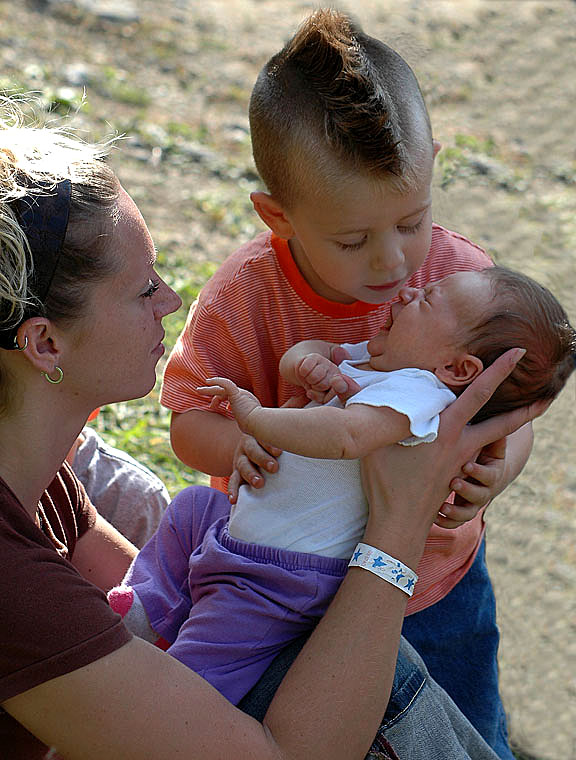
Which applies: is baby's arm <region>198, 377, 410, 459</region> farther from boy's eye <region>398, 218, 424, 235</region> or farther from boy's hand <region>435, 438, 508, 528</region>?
boy's eye <region>398, 218, 424, 235</region>

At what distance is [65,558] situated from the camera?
212 cm

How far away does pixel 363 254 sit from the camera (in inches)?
92.4

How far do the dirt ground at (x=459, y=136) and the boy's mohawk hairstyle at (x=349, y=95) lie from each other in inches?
93.2

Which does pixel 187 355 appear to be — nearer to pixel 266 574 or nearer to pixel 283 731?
pixel 266 574

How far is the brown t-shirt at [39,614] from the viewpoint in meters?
1.77

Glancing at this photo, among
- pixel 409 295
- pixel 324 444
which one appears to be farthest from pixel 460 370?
pixel 324 444

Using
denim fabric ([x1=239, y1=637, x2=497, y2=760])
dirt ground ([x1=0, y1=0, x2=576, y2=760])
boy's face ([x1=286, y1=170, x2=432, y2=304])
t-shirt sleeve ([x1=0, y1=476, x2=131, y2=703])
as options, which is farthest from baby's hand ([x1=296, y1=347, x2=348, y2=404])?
dirt ground ([x1=0, y1=0, x2=576, y2=760])

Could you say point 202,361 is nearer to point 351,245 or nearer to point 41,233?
point 351,245

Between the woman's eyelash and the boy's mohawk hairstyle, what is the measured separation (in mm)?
529

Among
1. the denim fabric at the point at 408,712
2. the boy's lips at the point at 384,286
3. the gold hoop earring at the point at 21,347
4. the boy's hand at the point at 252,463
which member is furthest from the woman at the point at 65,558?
the boy's lips at the point at 384,286

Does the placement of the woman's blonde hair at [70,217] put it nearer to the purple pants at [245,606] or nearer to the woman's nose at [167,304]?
the woman's nose at [167,304]

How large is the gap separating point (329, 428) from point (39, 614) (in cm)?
71

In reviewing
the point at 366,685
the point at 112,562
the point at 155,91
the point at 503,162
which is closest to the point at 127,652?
the point at 366,685

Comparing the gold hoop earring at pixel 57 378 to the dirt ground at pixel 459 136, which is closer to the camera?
the gold hoop earring at pixel 57 378
